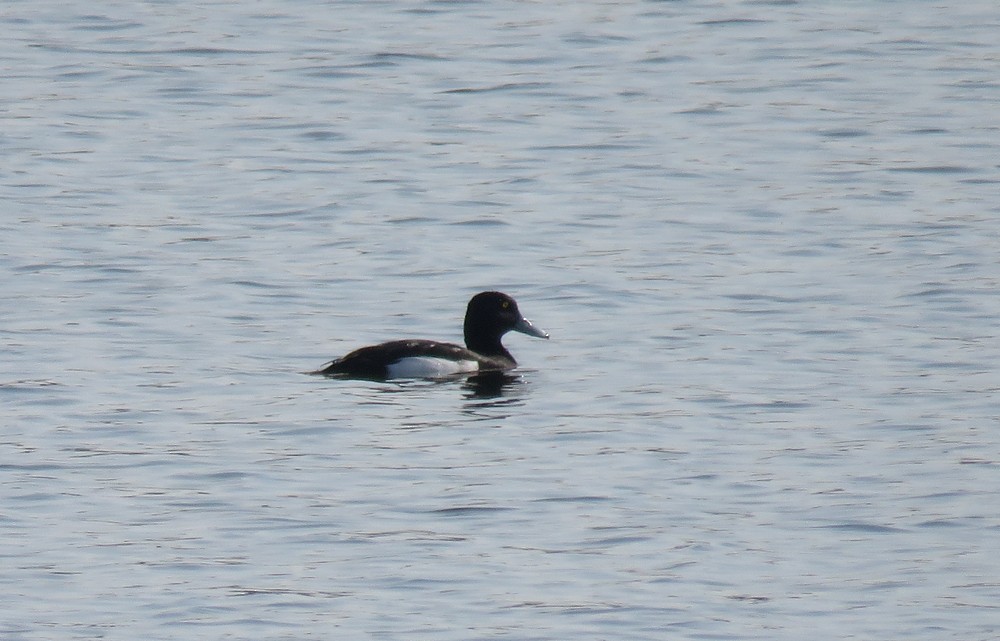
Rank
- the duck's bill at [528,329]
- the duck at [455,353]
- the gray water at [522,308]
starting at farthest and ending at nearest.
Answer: the duck's bill at [528,329], the duck at [455,353], the gray water at [522,308]

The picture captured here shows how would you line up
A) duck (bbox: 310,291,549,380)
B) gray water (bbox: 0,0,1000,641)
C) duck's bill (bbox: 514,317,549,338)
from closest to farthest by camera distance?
gray water (bbox: 0,0,1000,641)
duck (bbox: 310,291,549,380)
duck's bill (bbox: 514,317,549,338)

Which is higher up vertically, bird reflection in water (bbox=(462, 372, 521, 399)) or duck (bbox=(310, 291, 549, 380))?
duck (bbox=(310, 291, 549, 380))

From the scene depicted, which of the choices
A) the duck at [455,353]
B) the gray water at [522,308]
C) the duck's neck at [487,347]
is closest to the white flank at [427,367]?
the duck at [455,353]

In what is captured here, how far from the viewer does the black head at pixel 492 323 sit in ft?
46.0

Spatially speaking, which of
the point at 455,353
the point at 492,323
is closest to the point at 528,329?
the point at 492,323

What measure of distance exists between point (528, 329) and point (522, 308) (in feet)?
3.14

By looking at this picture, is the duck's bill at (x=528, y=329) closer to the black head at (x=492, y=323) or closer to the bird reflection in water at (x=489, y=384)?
the black head at (x=492, y=323)

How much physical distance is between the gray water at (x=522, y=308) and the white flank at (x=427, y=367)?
114 millimetres

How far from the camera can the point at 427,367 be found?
13.2 m

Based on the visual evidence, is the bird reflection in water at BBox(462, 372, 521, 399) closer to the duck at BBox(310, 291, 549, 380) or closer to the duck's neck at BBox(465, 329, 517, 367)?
the duck at BBox(310, 291, 549, 380)

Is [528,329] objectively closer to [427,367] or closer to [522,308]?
[522,308]

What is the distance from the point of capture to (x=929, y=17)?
26.3 meters

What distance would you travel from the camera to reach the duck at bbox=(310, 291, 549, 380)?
42.1 ft

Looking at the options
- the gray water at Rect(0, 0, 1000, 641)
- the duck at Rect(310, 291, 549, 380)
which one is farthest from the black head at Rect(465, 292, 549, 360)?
the gray water at Rect(0, 0, 1000, 641)
